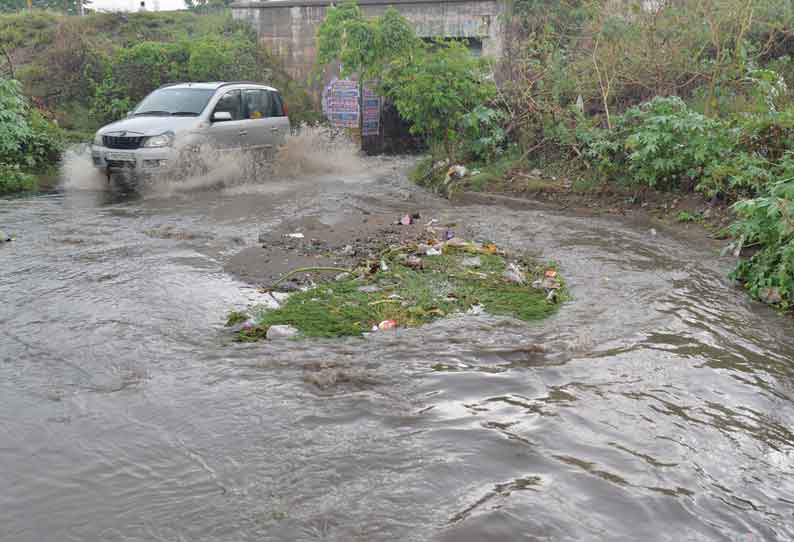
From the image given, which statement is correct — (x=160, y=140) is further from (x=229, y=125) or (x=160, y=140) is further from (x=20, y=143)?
(x=20, y=143)

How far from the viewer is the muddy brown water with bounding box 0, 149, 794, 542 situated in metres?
3.20

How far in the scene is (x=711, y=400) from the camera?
445cm

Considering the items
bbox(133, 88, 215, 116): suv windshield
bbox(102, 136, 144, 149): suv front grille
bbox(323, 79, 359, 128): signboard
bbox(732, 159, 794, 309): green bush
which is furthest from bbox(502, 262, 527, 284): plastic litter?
bbox(323, 79, 359, 128): signboard

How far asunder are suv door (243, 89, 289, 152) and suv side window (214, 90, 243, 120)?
0.48 feet

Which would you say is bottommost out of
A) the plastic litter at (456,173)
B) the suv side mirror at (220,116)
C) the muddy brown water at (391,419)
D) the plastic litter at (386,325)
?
the muddy brown water at (391,419)

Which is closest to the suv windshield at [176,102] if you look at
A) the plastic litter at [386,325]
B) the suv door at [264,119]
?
the suv door at [264,119]

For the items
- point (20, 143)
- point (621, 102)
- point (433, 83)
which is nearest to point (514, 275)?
point (433, 83)

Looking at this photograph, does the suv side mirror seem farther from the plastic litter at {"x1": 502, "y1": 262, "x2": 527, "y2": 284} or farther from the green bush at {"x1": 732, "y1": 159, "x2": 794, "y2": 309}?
the green bush at {"x1": 732, "y1": 159, "x2": 794, "y2": 309}

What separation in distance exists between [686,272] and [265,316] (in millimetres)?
4374

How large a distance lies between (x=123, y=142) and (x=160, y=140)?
547 mm

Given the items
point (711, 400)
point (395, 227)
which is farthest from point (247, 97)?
point (711, 400)

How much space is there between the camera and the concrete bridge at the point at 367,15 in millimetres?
19688

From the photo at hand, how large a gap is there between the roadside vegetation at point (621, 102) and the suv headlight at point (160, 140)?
167 inches

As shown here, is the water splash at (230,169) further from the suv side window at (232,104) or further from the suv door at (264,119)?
the suv side window at (232,104)
